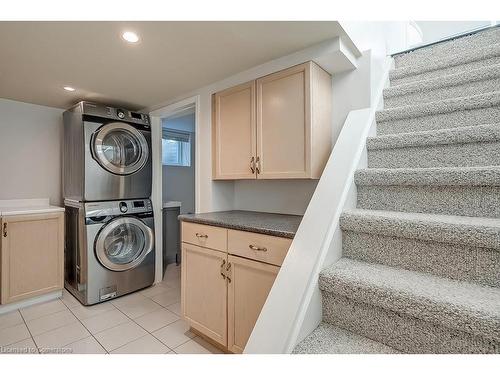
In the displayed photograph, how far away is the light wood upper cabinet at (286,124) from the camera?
5.59 feet

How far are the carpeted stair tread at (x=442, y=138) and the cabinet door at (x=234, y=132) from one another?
3.00ft

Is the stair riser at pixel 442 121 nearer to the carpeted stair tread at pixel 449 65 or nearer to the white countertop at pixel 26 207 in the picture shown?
the carpeted stair tread at pixel 449 65

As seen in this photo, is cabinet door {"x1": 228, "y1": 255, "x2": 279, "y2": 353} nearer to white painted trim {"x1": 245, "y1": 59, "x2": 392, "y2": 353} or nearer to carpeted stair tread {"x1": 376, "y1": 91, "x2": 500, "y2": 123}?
white painted trim {"x1": 245, "y1": 59, "x2": 392, "y2": 353}

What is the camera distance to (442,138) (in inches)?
A: 48.6

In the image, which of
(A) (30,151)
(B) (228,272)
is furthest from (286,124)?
(A) (30,151)

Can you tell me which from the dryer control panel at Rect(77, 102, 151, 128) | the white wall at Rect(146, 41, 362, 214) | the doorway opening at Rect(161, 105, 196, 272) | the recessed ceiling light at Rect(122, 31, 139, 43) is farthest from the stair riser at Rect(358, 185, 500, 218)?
the doorway opening at Rect(161, 105, 196, 272)

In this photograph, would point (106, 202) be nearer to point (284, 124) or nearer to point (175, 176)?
point (175, 176)

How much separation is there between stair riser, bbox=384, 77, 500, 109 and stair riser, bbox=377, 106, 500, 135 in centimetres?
26

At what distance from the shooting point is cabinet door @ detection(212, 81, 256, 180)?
1994mm
